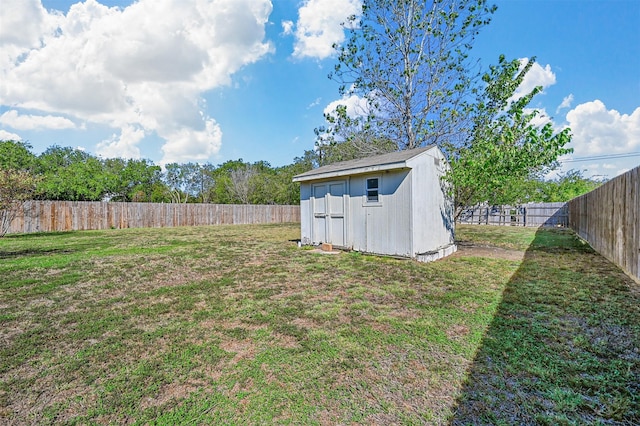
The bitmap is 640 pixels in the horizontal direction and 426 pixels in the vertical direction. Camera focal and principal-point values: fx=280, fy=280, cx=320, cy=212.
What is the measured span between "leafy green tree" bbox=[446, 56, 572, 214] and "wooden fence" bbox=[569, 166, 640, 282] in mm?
1423

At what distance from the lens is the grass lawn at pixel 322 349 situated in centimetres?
174

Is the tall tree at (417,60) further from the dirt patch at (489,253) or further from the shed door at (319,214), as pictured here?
the shed door at (319,214)

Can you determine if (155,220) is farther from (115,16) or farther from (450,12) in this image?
(450,12)

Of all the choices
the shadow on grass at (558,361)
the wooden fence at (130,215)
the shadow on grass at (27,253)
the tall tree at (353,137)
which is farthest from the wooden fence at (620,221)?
the wooden fence at (130,215)

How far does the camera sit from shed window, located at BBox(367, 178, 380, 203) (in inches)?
280

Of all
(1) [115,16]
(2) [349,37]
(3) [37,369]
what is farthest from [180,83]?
(3) [37,369]

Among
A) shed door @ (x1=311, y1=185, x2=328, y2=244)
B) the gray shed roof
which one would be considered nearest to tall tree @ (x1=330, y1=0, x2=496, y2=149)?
the gray shed roof

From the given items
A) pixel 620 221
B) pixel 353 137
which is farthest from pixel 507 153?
pixel 353 137

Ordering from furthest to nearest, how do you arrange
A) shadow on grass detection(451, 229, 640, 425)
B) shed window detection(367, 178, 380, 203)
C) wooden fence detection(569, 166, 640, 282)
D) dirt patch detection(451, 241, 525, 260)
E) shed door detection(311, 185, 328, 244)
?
shed door detection(311, 185, 328, 244) → shed window detection(367, 178, 380, 203) → dirt patch detection(451, 241, 525, 260) → wooden fence detection(569, 166, 640, 282) → shadow on grass detection(451, 229, 640, 425)

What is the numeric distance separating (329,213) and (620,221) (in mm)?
6219

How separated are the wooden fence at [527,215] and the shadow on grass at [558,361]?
13591mm

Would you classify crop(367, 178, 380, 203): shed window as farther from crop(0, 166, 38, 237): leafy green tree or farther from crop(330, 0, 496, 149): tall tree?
crop(0, 166, 38, 237): leafy green tree

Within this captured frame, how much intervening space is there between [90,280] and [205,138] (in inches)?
968

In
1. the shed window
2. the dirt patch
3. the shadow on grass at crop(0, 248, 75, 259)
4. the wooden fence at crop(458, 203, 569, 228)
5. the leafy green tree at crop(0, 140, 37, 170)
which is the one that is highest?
the leafy green tree at crop(0, 140, 37, 170)
